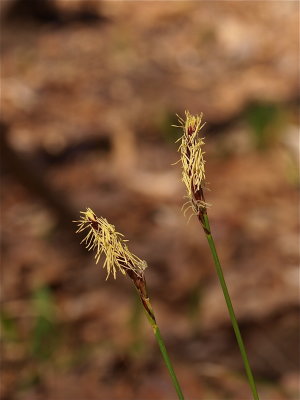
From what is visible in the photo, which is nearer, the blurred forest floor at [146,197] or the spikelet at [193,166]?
the spikelet at [193,166]

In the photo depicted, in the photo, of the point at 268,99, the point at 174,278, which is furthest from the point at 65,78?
the point at 174,278

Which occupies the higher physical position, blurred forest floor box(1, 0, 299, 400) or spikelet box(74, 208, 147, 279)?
blurred forest floor box(1, 0, 299, 400)

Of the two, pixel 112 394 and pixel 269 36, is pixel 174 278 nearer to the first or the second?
pixel 112 394

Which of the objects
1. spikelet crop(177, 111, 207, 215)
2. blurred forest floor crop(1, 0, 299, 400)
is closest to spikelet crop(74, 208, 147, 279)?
spikelet crop(177, 111, 207, 215)

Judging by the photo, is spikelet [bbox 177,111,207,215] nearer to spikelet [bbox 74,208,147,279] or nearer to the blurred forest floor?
spikelet [bbox 74,208,147,279]

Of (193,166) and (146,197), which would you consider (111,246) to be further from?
(146,197)

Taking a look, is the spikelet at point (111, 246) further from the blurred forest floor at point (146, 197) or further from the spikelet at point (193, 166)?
the blurred forest floor at point (146, 197)

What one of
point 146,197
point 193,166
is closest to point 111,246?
point 193,166

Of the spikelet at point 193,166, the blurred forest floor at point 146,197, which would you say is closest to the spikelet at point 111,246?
the spikelet at point 193,166
